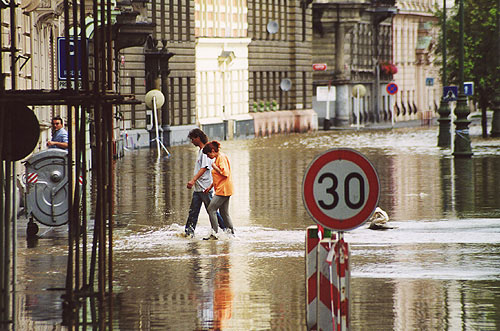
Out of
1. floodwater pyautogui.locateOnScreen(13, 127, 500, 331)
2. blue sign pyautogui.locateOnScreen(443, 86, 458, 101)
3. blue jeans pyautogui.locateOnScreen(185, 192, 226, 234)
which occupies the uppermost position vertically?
blue sign pyautogui.locateOnScreen(443, 86, 458, 101)

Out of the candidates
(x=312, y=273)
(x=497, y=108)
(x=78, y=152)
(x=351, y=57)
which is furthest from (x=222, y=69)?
(x=312, y=273)

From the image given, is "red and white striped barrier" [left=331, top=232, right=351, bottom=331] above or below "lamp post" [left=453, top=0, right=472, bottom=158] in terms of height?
below

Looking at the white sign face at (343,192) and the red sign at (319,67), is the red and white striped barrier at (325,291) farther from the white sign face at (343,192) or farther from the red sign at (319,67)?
the red sign at (319,67)

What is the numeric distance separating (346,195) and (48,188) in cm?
970

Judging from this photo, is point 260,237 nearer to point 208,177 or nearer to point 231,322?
point 208,177

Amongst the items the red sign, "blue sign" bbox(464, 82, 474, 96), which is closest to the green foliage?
"blue sign" bbox(464, 82, 474, 96)

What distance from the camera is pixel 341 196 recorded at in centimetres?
1041

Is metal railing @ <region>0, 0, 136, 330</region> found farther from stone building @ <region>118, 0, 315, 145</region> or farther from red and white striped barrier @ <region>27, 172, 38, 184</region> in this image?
stone building @ <region>118, 0, 315, 145</region>

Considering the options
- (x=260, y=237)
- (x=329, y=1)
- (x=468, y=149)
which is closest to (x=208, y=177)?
(x=260, y=237)

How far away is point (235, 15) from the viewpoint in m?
69.9

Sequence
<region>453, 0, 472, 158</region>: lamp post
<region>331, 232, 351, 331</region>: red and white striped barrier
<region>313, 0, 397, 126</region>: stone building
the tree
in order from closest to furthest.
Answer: <region>331, 232, 351, 331</region>: red and white striped barrier
<region>453, 0, 472, 158</region>: lamp post
the tree
<region>313, 0, 397, 126</region>: stone building

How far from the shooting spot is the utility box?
19547 millimetres

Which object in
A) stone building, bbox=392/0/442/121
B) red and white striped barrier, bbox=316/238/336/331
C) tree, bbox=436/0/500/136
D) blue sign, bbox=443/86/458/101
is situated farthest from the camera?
stone building, bbox=392/0/442/121

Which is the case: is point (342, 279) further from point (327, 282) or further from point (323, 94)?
point (323, 94)
